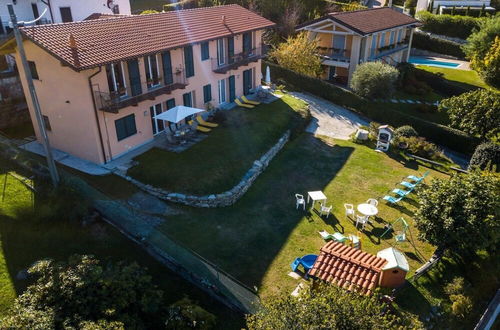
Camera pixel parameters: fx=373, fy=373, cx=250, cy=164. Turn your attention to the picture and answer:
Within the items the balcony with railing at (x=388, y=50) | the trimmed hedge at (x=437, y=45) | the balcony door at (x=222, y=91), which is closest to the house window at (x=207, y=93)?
the balcony door at (x=222, y=91)

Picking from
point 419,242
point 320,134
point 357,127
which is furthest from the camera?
point 357,127

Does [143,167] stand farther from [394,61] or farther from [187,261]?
[394,61]

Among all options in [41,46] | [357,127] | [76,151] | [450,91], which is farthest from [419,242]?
[450,91]

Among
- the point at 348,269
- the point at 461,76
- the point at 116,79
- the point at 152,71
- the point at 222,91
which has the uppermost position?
the point at 116,79

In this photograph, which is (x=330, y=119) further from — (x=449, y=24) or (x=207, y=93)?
(x=449, y=24)

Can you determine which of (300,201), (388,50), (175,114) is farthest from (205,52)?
(388,50)

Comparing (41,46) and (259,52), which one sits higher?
(41,46)

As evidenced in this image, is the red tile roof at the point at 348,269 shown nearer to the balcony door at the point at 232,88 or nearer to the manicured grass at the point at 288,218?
the manicured grass at the point at 288,218
